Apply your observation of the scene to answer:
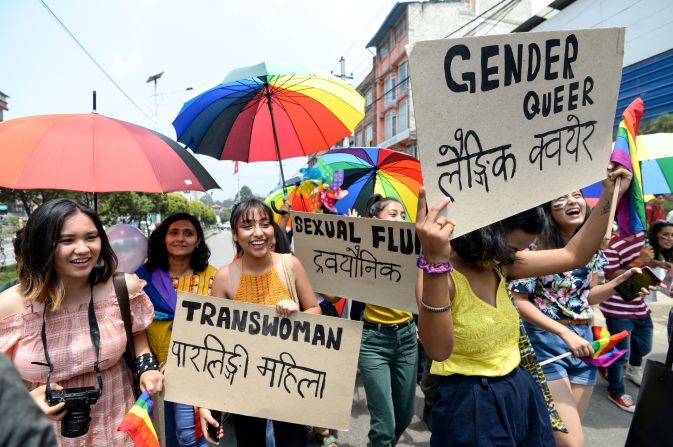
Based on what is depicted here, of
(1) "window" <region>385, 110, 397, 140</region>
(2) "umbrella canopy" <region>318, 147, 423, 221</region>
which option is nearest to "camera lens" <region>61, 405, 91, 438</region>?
(2) "umbrella canopy" <region>318, 147, 423, 221</region>

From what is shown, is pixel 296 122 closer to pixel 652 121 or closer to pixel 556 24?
pixel 652 121

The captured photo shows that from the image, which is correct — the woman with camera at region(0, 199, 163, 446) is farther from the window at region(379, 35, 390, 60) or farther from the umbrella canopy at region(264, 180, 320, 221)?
the window at region(379, 35, 390, 60)

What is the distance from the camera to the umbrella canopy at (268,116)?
3.18 m

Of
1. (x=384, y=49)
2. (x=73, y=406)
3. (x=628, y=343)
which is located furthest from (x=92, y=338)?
(x=384, y=49)

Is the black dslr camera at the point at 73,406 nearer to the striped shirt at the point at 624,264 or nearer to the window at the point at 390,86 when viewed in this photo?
the striped shirt at the point at 624,264

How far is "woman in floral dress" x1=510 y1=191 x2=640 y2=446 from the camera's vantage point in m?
2.29

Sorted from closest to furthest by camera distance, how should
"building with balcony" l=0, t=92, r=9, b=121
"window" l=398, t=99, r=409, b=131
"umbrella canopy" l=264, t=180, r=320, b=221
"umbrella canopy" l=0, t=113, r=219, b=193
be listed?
"umbrella canopy" l=0, t=113, r=219, b=193 → "umbrella canopy" l=264, t=180, r=320, b=221 → "window" l=398, t=99, r=409, b=131 → "building with balcony" l=0, t=92, r=9, b=121

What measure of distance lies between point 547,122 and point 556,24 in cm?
1543

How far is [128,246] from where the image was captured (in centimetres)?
A: 311

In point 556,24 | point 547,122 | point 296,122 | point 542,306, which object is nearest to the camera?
point 547,122

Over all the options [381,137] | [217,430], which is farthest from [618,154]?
[381,137]

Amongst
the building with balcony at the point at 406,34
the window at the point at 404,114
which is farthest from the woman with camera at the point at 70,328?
the window at the point at 404,114

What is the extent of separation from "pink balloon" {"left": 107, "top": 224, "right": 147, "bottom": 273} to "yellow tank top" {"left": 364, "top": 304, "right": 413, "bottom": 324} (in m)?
1.82

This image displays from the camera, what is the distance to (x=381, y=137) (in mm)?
36531
